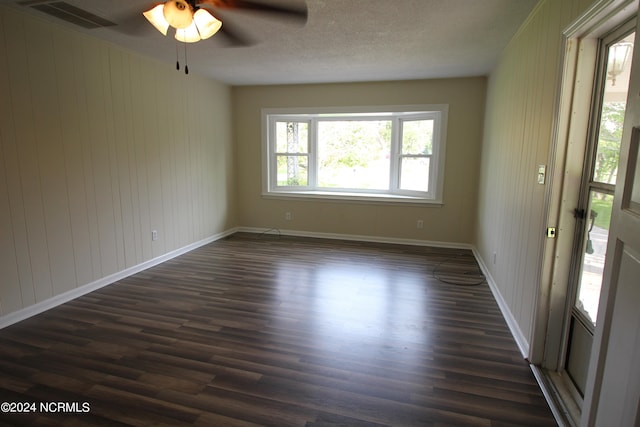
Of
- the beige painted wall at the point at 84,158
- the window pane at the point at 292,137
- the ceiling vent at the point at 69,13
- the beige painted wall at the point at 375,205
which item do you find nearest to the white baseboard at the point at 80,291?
the beige painted wall at the point at 84,158

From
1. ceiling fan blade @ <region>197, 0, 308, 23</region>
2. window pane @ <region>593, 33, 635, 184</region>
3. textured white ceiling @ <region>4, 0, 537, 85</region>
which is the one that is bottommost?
window pane @ <region>593, 33, 635, 184</region>

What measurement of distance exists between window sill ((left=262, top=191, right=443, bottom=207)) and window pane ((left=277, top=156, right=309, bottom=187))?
195 millimetres

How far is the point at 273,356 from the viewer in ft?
7.72

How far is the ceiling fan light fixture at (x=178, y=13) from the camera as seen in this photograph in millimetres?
1847

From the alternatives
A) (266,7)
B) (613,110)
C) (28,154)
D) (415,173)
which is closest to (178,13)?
(266,7)

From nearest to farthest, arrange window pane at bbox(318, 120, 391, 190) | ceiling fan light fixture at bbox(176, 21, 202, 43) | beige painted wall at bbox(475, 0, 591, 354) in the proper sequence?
ceiling fan light fixture at bbox(176, 21, 202, 43)
beige painted wall at bbox(475, 0, 591, 354)
window pane at bbox(318, 120, 391, 190)

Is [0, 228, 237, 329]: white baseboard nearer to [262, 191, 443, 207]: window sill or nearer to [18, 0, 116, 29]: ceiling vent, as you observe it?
[262, 191, 443, 207]: window sill

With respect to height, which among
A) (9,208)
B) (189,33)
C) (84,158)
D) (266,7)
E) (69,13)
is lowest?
(9,208)

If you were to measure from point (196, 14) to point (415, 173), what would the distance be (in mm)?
4054

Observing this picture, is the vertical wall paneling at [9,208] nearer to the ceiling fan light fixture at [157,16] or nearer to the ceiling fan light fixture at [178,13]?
the ceiling fan light fixture at [157,16]

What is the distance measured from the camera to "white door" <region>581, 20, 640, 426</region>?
3.52ft

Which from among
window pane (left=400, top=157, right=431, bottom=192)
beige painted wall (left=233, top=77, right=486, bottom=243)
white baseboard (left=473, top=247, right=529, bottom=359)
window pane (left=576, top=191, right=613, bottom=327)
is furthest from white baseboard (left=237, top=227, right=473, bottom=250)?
window pane (left=576, top=191, right=613, bottom=327)

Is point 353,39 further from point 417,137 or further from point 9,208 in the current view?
point 9,208

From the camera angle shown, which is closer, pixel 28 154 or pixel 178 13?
pixel 178 13
